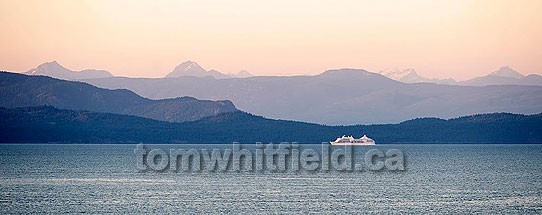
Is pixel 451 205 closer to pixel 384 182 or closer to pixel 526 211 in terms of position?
pixel 526 211

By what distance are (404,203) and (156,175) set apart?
36.7 meters

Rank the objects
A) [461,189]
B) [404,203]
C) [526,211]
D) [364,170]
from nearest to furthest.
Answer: [526,211] → [404,203] → [461,189] → [364,170]

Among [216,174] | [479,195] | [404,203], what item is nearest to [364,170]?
[216,174]

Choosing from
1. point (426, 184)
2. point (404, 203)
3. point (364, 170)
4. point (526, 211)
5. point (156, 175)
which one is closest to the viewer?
point (526, 211)

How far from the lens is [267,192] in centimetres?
7381

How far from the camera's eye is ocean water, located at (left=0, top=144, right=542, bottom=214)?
62.1 metres

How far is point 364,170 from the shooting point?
109 metres

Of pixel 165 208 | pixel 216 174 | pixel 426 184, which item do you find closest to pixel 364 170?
pixel 216 174

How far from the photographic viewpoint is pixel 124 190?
75500 millimetres

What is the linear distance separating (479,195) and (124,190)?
2520 centimetres

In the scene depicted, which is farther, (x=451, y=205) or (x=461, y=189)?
(x=461, y=189)

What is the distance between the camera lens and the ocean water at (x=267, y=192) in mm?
62094

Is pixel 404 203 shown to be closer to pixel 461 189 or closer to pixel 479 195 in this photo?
pixel 479 195

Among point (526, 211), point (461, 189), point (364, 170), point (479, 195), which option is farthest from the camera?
point (364, 170)
